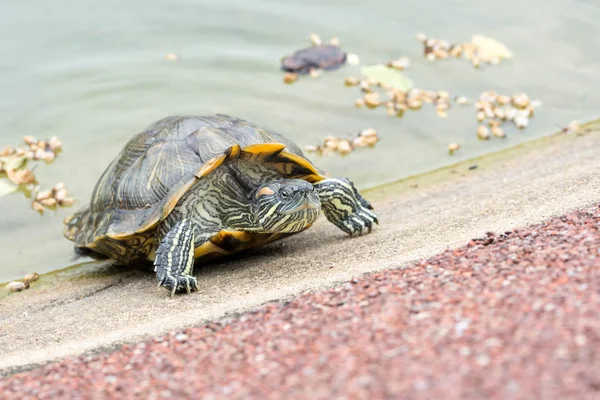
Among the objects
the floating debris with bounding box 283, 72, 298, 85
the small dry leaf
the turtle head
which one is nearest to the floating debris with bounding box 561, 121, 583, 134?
the floating debris with bounding box 283, 72, 298, 85

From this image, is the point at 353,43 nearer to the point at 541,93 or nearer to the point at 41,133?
the point at 541,93

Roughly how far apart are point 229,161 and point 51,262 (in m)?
2.07

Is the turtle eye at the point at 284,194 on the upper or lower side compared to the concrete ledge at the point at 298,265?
upper

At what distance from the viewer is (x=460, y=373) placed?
2.41 m

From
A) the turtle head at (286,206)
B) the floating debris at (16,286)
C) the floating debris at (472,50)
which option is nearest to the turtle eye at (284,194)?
the turtle head at (286,206)

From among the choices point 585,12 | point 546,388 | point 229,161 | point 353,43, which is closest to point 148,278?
point 229,161

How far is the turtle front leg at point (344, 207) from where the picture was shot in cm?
549

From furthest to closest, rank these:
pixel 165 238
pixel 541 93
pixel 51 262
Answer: pixel 541 93 < pixel 51 262 < pixel 165 238

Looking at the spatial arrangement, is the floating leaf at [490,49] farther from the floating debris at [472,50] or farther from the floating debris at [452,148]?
the floating debris at [452,148]

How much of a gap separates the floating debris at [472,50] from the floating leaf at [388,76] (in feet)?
1.94

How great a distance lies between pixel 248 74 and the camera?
345 inches

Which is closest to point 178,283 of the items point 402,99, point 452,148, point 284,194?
point 284,194

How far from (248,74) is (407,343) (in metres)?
6.51

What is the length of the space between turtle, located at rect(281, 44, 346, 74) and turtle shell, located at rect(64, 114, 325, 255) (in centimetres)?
319
